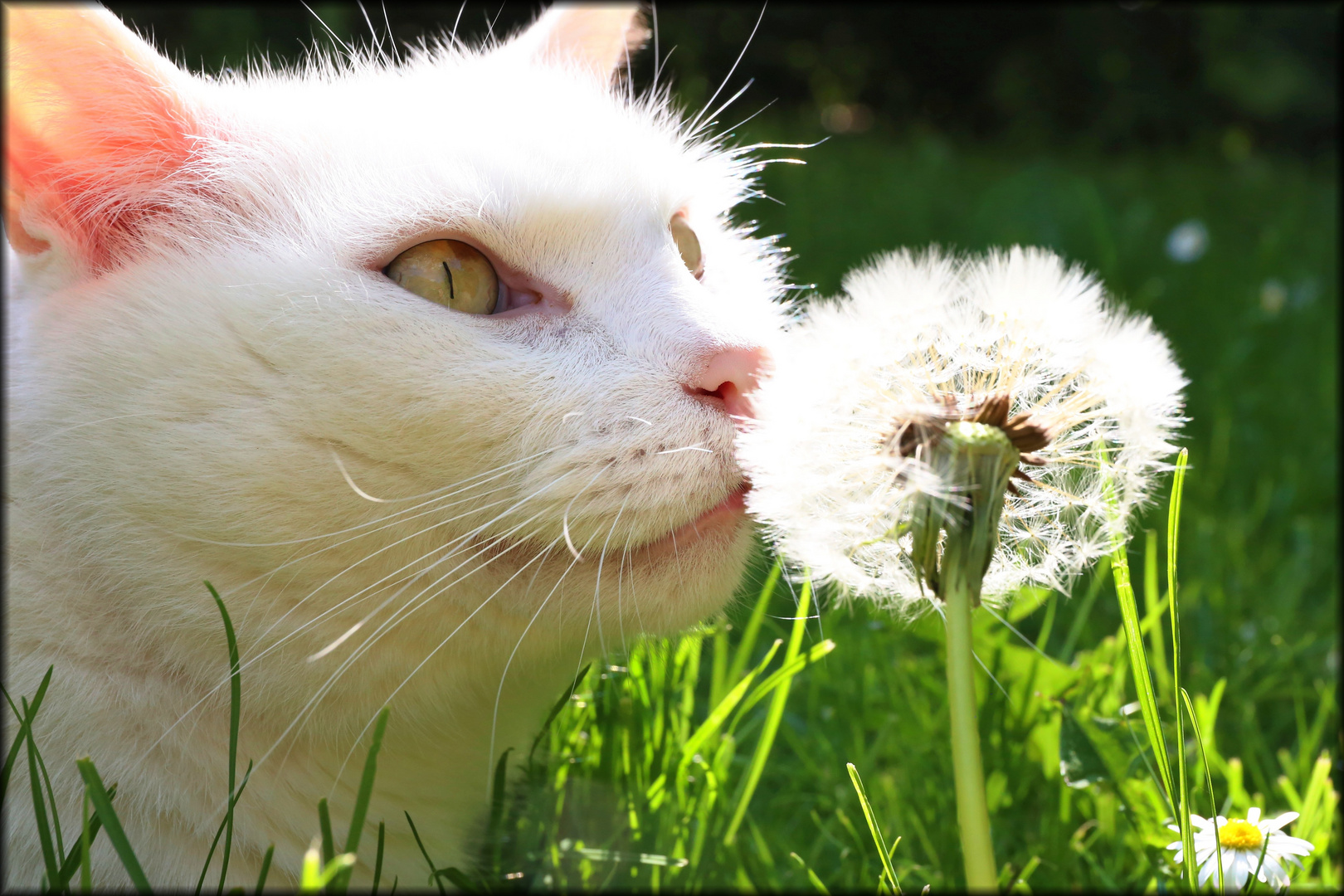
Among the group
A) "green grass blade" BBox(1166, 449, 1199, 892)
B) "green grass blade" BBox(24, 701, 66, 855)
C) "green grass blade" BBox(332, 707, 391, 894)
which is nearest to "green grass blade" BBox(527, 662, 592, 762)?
"green grass blade" BBox(332, 707, 391, 894)

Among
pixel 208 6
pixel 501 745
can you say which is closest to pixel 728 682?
pixel 501 745

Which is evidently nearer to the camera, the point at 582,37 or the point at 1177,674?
the point at 1177,674

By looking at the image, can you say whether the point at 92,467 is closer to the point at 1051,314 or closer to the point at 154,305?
the point at 154,305

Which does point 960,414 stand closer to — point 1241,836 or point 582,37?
point 1241,836

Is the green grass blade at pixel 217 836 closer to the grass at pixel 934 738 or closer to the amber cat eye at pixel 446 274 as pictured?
the grass at pixel 934 738

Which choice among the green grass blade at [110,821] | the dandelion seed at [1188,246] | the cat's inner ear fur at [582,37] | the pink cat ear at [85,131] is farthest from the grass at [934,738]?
the dandelion seed at [1188,246]

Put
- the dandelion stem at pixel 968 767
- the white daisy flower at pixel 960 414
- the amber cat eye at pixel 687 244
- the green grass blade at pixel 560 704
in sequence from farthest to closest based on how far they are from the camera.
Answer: the amber cat eye at pixel 687 244
the green grass blade at pixel 560 704
the white daisy flower at pixel 960 414
the dandelion stem at pixel 968 767

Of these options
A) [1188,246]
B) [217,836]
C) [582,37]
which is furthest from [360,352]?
[1188,246]
